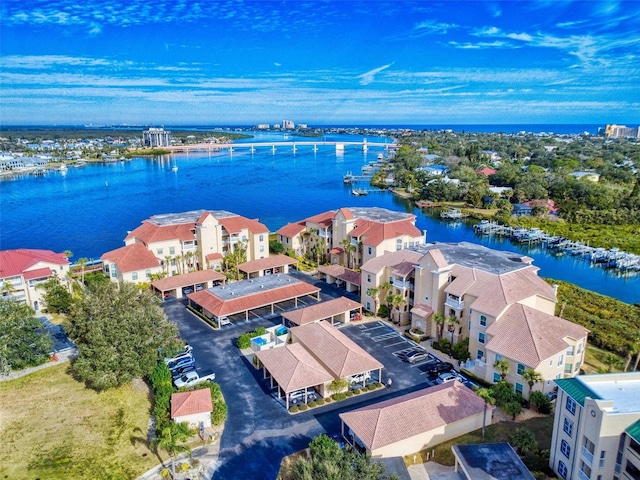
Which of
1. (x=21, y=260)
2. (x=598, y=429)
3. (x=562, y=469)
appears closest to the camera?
(x=598, y=429)

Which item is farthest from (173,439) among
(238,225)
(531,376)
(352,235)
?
(352,235)

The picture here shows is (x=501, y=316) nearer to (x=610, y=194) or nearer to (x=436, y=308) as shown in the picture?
(x=436, y=308)

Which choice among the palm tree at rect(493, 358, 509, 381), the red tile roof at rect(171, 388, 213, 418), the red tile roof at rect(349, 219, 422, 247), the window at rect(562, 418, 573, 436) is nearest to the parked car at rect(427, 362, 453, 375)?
the palm tree at rect(493, 358, 509, 381)

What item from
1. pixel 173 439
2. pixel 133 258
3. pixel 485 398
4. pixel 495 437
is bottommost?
pixel 495 437

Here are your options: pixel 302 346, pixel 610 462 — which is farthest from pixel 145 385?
pixel 610 462

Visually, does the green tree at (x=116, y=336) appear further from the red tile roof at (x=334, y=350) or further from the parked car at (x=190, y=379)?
the red tile roof at (x=334, y=350)

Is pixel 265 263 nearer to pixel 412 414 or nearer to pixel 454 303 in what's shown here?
pixel 454 303

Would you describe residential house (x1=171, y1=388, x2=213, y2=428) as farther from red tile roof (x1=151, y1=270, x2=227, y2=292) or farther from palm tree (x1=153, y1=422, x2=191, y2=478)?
red tile roof (x1=151, y1=270, x2=227, y2=292)

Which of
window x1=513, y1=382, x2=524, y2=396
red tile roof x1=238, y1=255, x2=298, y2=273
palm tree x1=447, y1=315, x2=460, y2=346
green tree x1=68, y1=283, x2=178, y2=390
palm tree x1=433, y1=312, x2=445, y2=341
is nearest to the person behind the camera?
window x1=513, y1=382, x2=524, y2=396
